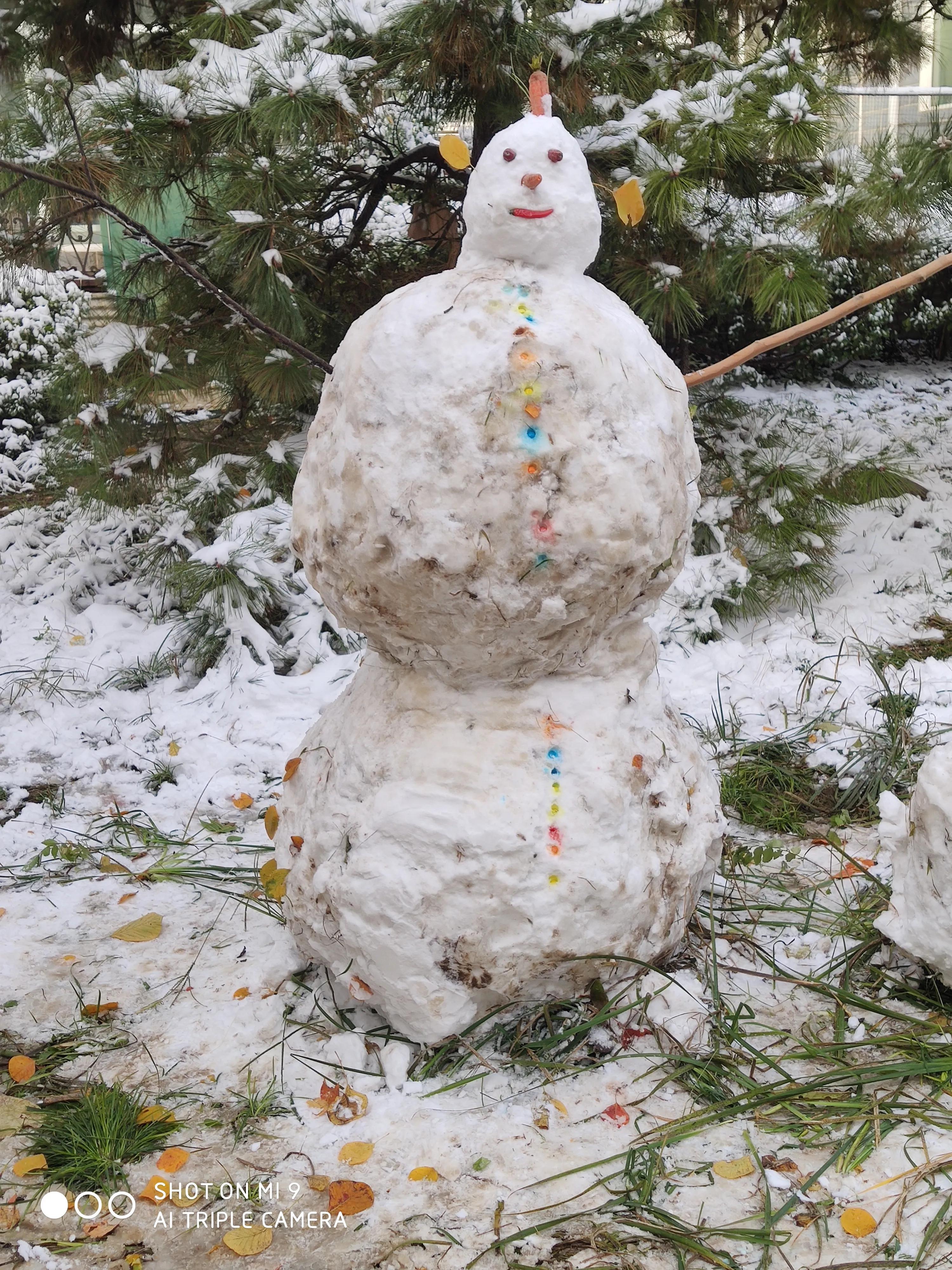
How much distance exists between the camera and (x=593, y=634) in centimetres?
210

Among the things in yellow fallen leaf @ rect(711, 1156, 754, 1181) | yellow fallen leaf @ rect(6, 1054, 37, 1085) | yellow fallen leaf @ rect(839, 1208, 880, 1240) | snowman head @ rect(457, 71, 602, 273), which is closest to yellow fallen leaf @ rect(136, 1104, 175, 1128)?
yellow fallen leaf @ rect(6, 1054, 37, 1085)

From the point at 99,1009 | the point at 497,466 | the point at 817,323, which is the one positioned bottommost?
the point at 99,1009

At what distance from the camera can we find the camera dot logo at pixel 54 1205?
1.81 metres

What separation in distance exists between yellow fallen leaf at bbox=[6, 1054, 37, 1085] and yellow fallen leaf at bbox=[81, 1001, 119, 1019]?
0.53 ft

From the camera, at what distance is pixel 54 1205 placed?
1.82 m

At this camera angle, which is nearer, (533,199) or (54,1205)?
(54,1205)

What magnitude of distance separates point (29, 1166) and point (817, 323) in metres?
2.13

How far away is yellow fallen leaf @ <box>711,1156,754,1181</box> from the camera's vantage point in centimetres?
183

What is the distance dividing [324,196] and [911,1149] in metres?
3.53

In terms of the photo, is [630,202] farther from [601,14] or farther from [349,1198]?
[349,1198]

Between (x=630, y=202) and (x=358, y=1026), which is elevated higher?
(x=630, y=202)

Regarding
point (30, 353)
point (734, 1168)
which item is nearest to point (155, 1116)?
point (734, 1168)

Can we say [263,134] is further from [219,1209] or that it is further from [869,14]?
[219,1209]

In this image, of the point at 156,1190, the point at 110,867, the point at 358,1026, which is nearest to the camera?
the point at 156,1190
